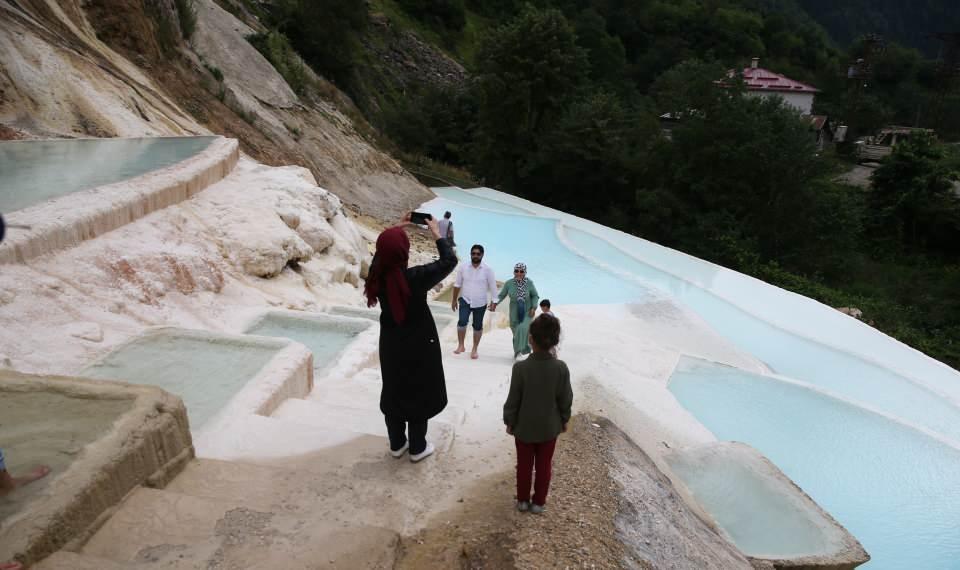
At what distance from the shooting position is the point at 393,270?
3150 mm

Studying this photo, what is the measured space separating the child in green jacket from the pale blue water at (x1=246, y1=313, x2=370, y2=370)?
11.0 ft

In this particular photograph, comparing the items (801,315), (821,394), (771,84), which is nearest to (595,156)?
(801,315)

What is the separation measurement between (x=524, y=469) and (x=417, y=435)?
65 centimetres

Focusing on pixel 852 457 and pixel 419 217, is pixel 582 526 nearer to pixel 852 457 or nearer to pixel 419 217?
pixel 419 217

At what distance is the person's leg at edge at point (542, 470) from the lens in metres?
3.09

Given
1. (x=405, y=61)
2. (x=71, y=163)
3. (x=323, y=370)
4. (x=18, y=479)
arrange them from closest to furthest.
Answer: (x=18, y=479) → (x=323, y=370) → (x=71, y=163) → (x=405, y=61)

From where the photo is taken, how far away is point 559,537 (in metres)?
2.93

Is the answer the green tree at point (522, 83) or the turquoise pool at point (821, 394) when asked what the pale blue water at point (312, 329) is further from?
the green tree at point (522, 83)

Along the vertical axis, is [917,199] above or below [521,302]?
below

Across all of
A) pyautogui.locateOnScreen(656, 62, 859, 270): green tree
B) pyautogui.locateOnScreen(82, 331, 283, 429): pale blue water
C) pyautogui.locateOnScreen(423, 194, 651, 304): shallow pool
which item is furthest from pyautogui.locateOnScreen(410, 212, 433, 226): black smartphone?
pyautogui.locateOnScreen(656, 62, 859, 270): green tree

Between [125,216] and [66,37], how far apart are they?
684 cm

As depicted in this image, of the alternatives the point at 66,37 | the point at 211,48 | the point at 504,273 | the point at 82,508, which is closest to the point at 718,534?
the point at 82,508

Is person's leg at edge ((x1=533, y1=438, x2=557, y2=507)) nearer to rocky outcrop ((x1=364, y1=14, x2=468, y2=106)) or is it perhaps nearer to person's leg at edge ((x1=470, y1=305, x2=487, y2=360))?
person's leg at edge ((x1=470, y1=305, x2=487, y2=360))

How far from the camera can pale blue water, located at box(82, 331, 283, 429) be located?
13.8 feet
